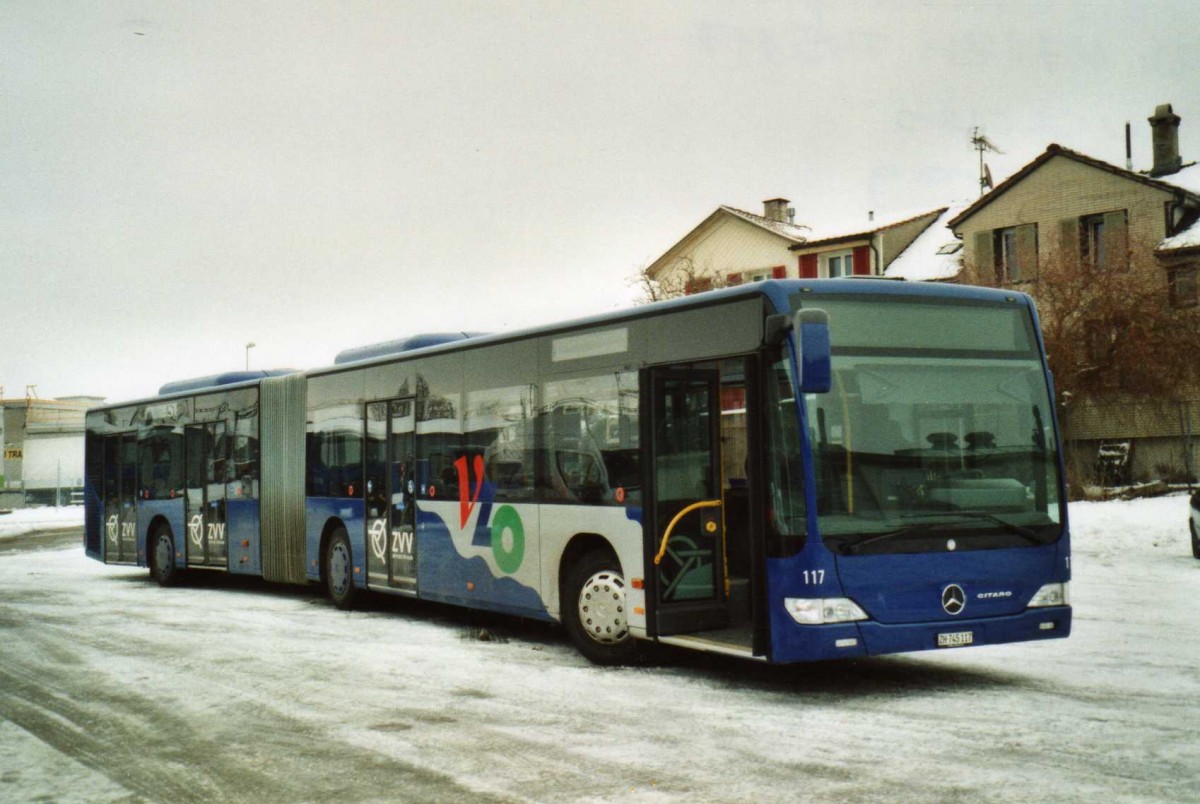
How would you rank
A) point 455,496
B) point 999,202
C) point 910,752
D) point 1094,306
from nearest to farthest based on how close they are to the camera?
1. point 910,752
2. point 455,496
3. point 1094,306
4. point 999,202

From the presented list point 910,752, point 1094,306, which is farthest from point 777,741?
point 1094,306

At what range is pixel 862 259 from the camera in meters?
44.7

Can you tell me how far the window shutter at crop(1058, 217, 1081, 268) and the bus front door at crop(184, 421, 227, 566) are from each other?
23.0 meters

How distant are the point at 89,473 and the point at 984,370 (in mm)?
18512

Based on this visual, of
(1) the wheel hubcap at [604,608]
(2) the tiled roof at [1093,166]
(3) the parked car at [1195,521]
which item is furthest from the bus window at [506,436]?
(2) the tiled roof at [1093,166]

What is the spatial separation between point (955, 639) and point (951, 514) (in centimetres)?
89

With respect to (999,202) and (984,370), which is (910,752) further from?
(999,202)

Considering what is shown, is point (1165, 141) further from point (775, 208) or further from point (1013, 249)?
point (775, 208)

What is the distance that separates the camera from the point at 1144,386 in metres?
31.9

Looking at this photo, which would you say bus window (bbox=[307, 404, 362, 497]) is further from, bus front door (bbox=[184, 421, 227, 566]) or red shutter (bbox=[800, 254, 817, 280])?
red shutter (bbox=[800, 254, 817, 280])

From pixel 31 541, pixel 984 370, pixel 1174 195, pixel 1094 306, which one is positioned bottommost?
pixel 31 541

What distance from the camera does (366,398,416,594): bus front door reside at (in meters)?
14.0

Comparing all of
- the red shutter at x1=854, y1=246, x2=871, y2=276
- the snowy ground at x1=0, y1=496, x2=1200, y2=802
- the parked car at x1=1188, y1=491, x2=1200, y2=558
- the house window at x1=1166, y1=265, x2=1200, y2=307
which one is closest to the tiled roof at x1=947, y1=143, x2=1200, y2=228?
the house window at x1=1166, y1=265, x2=1200, y2=307

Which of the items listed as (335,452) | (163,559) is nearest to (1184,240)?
(335,452)
